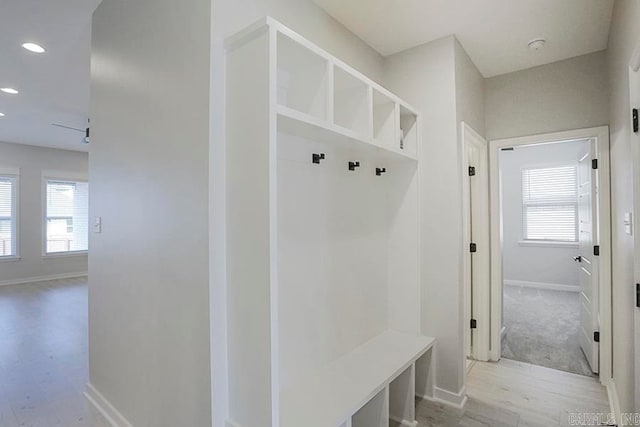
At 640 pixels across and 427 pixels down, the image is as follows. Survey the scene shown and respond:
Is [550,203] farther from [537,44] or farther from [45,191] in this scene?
[45,191]

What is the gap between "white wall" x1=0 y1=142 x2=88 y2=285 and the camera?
651 cm

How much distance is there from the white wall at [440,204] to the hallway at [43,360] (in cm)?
256

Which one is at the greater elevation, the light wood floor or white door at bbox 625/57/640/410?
white door at bbox 625/57/640/410

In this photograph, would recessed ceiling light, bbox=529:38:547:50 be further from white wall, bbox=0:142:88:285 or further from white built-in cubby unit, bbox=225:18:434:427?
white wall, bbox=0:142:88:285

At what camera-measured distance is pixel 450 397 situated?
2.49 m

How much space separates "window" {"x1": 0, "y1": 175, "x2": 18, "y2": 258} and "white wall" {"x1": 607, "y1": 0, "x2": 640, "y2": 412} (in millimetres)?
9068

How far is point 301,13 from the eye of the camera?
2.04 meters

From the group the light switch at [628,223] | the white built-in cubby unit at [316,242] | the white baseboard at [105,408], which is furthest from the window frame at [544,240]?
the white baseboard at [105,408]

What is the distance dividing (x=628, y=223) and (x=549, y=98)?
1.66 metres

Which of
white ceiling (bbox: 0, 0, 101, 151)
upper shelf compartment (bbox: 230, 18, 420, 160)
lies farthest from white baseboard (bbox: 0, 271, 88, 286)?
upper shelf compartment (bbox: 230, 18, 420, 160)

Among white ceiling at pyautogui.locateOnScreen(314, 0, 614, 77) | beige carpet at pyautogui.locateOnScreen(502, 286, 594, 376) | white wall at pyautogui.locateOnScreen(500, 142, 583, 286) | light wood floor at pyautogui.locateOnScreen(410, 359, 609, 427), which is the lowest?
light wood floor at pyautogui.locateOnScreen(410, 359, 609, 427)

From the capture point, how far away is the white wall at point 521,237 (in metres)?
6.01

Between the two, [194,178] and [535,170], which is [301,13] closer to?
[194,178]

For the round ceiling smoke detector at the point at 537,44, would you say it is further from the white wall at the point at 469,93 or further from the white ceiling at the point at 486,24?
the white wall at the point at 469,93
